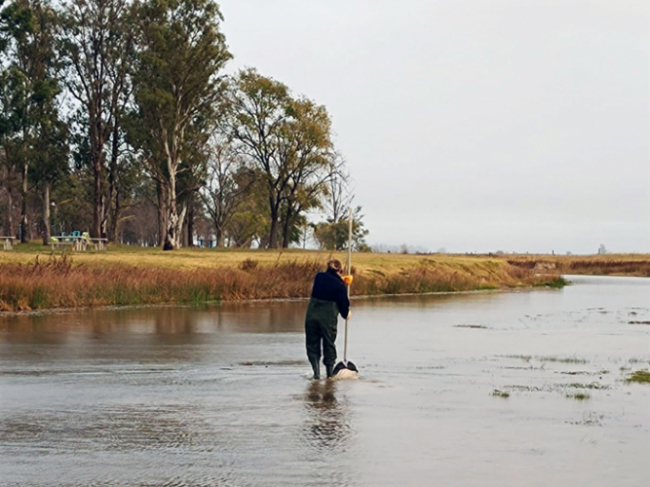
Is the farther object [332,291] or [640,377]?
[640,377]

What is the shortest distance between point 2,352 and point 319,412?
8.34 meters

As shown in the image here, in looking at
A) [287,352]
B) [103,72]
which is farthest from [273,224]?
[287,352]

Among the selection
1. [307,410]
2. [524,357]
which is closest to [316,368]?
[307,410]

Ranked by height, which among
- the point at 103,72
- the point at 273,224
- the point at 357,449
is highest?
the point at 103,72

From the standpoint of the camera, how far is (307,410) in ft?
42.2

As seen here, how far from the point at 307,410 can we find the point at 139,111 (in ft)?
193

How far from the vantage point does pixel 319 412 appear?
12719 millimetres

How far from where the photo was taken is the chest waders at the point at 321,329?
50.8ft

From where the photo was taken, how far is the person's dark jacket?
1545 centimetres

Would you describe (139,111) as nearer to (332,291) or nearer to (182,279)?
(182,279)

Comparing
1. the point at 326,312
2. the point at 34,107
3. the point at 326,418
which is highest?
the point at 34,107

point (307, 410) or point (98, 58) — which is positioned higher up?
point (98, 58)

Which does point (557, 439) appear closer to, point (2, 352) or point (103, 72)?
point (2, 352)

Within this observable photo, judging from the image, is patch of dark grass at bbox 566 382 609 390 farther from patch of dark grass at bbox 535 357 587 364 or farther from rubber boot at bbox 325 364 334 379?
rubber boot at bbox 325 364 334 379
